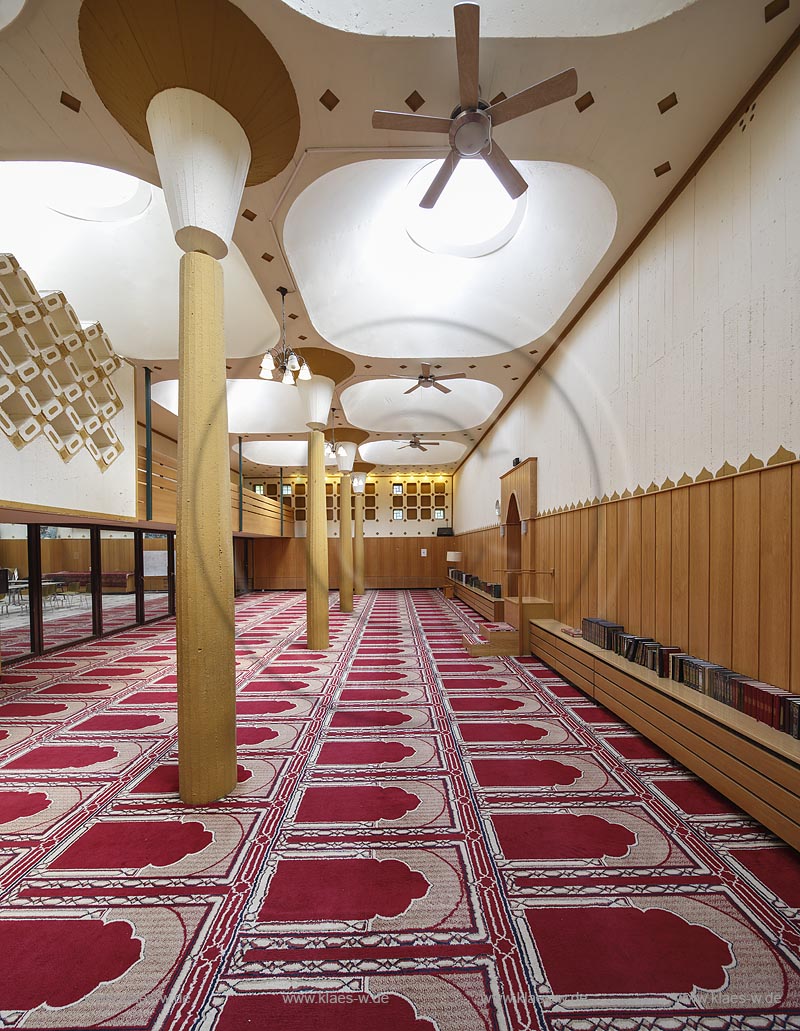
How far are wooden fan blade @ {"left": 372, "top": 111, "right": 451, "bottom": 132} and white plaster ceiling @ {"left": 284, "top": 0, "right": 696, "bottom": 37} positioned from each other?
1.38 feet

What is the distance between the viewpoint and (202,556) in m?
3.22

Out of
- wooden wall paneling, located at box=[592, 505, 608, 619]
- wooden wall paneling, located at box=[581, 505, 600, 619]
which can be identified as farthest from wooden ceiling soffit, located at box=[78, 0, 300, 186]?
wooden wall paneling, located at box=[581, 505, 600, 619]

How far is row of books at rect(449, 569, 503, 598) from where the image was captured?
11195 millimetres

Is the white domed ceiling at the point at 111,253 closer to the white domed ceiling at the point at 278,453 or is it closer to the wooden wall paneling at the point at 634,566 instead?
the wooden wall paneling at the point at 634,566

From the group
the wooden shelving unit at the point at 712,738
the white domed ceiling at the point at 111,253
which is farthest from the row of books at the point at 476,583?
the white domed ceiling at the point at 111,253

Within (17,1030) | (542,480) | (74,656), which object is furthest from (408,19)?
(74,656)

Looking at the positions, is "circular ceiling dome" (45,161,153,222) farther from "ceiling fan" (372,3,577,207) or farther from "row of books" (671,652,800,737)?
"row of books" (671,652,800,737)

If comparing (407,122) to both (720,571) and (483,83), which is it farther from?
(720,571)

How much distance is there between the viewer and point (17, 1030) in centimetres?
176

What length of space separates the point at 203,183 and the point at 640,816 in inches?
183

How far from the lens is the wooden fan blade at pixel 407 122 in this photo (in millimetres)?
3215

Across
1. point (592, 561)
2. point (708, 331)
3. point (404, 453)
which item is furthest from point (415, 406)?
point (708, 331)

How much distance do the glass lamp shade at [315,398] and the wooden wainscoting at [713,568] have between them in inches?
187

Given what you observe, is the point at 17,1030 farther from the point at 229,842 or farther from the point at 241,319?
the point at 241,319
